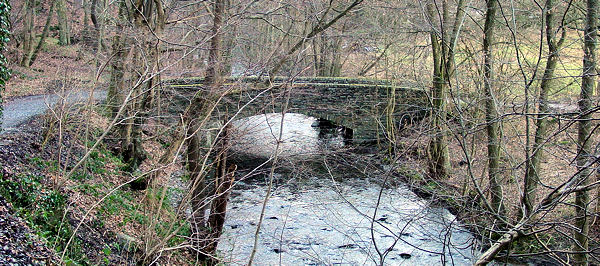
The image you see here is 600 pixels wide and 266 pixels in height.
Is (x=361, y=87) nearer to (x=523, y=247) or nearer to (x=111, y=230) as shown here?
(x=523, y=247)

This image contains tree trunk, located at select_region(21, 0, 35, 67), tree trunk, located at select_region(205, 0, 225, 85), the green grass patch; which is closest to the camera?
the green grass patch

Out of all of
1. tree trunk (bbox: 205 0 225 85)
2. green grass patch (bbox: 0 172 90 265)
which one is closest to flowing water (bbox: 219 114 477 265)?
tree trunk (bbox: 205 0 225 85)

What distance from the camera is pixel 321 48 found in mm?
22594

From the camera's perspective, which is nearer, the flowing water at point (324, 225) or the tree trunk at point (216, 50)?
the flowing water at point (324, 225)

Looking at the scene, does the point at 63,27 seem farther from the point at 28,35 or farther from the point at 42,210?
the point at 42,210

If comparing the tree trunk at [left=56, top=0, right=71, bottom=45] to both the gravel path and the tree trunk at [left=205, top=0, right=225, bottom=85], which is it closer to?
the gravel path

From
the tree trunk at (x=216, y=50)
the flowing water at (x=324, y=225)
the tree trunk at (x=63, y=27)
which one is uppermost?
the tree trunk at (x=63, y=27)

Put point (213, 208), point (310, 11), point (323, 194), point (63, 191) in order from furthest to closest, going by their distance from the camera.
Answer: point (323, 194)
point (310, 11)
point (213, 208)
point (63, 191)

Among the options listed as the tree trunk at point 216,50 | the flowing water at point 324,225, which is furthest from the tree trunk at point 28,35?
the tree trunk at point 216,50

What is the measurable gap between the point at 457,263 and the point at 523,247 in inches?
51.1

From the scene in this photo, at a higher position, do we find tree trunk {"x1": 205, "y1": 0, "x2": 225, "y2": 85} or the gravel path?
tree trunk {"x1": 205, "y1": 0, "x2": 225, "y2": 85}

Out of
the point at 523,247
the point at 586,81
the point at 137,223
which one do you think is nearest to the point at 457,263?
the point at 523,247

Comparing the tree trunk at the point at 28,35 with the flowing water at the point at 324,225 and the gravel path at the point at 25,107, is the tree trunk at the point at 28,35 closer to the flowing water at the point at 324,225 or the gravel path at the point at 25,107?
the gravel path at the point at 25,107

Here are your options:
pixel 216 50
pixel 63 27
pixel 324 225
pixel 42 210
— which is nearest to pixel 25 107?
pixel 216 50
